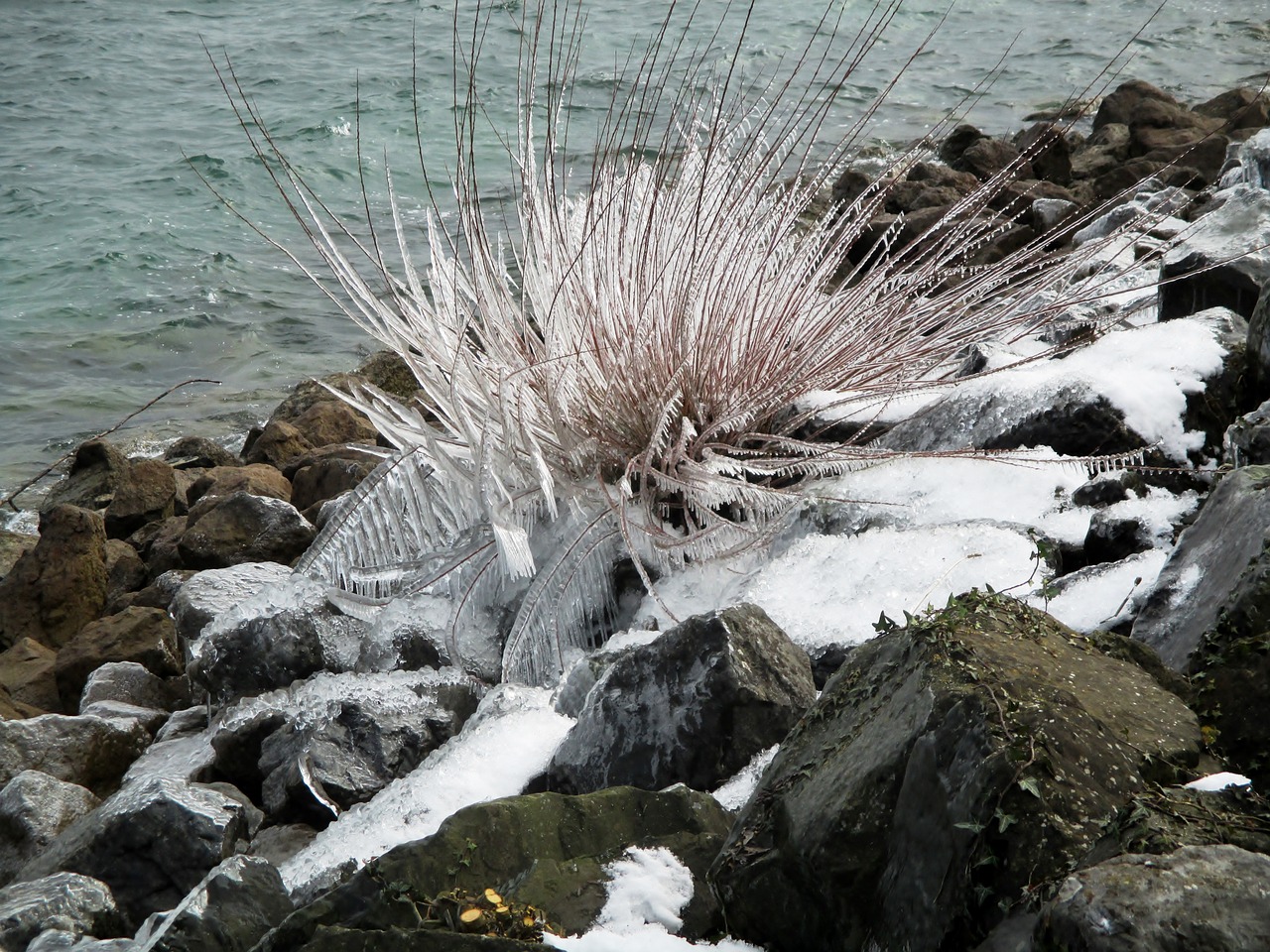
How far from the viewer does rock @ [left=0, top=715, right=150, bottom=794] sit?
282 centimetres

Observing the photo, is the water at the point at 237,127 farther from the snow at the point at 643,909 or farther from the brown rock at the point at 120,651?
the snow at the point at 643,909

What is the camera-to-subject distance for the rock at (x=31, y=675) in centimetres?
353

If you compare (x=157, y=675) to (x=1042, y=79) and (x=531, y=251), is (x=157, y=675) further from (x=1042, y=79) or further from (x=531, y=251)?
(x=1042, y=79)

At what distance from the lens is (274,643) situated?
291 centimetres

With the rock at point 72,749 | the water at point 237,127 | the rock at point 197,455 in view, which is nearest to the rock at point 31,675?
the rock at point 72,749

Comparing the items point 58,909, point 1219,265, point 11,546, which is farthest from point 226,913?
point 11,546

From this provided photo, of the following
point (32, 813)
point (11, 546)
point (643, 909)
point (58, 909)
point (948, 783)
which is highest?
point (948, 783)

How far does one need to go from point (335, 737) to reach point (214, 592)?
944mm

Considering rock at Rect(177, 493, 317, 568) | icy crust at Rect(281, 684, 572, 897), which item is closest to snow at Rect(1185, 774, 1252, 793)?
icy crust at Rect(281, 684, 572, 897)

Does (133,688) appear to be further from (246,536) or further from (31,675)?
(246,536)

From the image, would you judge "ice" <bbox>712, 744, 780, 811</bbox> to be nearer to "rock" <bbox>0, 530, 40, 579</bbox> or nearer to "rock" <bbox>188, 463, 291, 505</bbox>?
"rock" <bbox>188, 463, 291, 505</bbox>

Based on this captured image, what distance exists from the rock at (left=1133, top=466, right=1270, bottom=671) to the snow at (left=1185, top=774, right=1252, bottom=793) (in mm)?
405

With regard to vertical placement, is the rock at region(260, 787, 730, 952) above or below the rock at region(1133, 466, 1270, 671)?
below

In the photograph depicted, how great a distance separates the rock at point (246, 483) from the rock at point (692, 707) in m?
2.68
